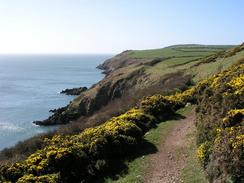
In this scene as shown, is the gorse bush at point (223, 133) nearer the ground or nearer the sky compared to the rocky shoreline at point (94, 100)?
nearer the sky

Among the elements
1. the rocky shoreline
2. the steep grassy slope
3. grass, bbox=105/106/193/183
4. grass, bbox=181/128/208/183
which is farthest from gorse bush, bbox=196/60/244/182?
the rocky shoreline

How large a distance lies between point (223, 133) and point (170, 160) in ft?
17.4

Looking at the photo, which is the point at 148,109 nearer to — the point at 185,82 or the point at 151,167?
the point at 151,167

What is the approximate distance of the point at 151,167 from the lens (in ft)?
64.7

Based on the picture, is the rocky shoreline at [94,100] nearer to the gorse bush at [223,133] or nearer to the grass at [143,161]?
the grass at [143,161]

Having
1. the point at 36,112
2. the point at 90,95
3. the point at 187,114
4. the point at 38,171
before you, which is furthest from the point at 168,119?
the point at 36,112

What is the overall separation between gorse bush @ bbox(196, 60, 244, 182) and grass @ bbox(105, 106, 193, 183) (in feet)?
10.4

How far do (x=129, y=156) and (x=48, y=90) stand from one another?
321ft

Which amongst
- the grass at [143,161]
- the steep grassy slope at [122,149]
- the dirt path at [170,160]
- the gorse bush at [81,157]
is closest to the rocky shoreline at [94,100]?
the grass at [143,161]

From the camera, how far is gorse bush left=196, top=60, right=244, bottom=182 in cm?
1351

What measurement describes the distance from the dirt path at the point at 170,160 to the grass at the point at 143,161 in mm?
306

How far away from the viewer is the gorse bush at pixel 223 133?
13508 mm

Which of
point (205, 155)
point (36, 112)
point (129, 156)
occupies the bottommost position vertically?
point (36, 112)

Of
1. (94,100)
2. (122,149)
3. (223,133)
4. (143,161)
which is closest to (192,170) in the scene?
(223,133)
